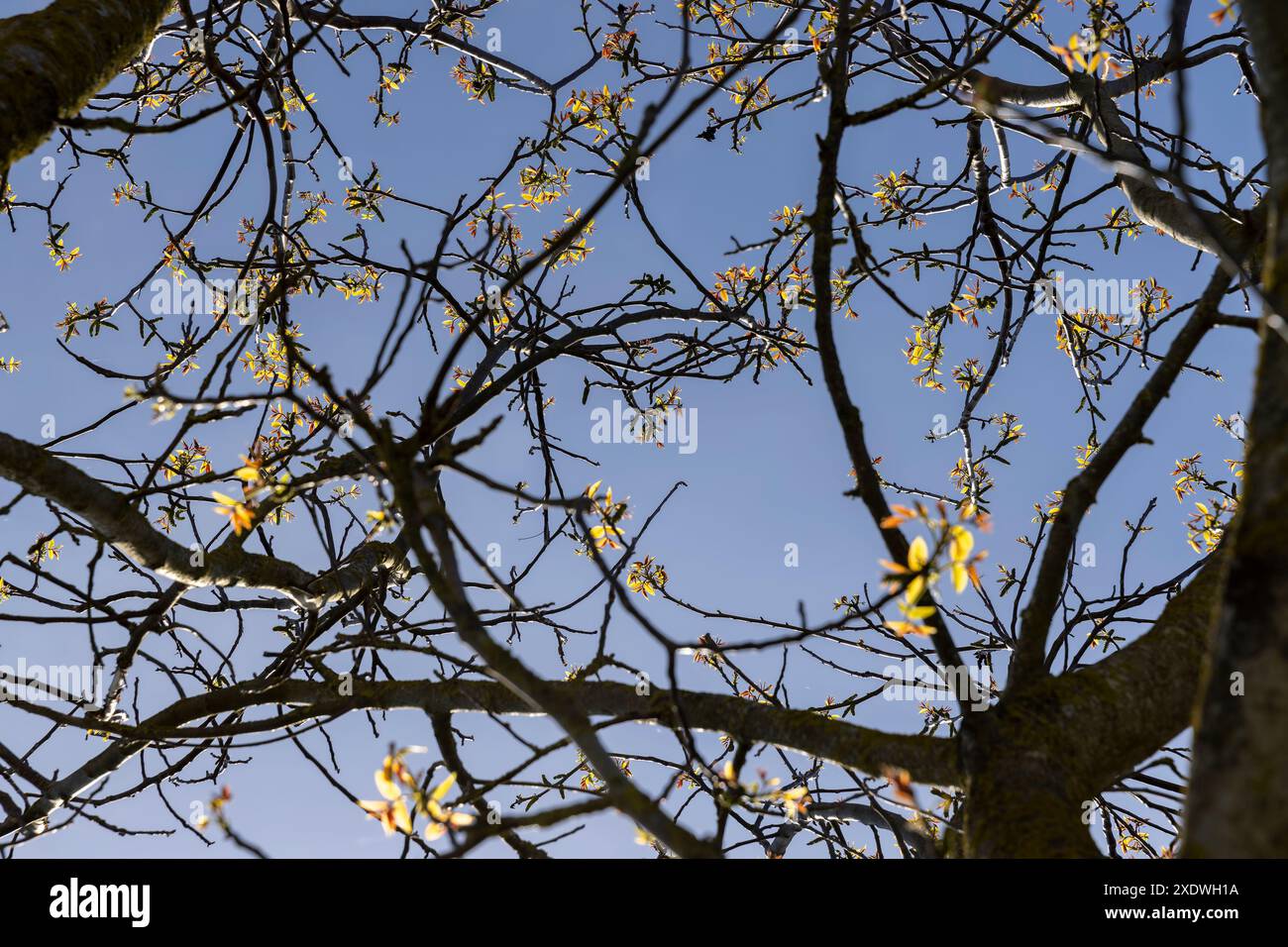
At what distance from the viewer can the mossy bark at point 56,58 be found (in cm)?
197

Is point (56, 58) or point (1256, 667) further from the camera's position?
point (56, 58)

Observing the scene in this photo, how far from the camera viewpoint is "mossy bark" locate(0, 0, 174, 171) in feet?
6.45

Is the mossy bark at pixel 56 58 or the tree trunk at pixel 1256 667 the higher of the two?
the mossy bark at pixel 56 58

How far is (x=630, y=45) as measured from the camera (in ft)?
13.8

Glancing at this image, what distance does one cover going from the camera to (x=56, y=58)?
210 cm

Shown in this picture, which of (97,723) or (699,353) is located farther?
(699,353)

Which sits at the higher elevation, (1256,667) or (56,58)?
(56,58)

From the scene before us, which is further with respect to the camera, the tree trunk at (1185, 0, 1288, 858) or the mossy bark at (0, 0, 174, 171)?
the mossy bark at (0, 0, 174, 171)

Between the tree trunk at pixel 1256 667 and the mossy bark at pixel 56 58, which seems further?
the mossy bark at pixel 56 58

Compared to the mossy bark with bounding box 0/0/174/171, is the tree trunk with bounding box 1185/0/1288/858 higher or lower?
lower

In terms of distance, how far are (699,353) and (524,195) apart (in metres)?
1.48
